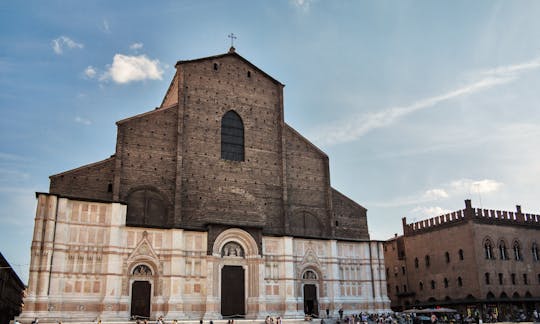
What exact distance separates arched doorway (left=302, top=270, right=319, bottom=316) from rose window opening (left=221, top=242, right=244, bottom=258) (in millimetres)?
4254

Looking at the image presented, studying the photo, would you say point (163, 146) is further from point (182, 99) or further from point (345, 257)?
point (345, 257)

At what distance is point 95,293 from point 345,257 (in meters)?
14.9

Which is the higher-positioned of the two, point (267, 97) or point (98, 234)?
point (267, 97)

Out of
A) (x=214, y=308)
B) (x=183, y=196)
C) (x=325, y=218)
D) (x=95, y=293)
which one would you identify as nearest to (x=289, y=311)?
(x=214, y=308)

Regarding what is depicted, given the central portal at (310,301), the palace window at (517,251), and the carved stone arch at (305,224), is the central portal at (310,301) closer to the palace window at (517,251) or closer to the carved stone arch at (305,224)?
the carved stone arch at (305,224)

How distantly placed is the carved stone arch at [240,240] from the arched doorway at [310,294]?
147 inches

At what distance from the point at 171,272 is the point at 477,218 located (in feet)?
71.6

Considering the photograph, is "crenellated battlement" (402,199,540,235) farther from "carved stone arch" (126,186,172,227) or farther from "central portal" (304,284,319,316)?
"carved stone arch" (126,186,172,227)

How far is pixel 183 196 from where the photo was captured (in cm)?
2709

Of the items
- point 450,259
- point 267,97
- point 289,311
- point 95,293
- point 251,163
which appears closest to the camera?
point 95,293

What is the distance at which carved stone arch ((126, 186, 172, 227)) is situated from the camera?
1013 inches

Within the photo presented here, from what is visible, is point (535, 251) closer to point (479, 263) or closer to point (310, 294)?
point (479, 263)

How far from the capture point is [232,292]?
27.0 m

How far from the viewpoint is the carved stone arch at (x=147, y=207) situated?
2573 cm
